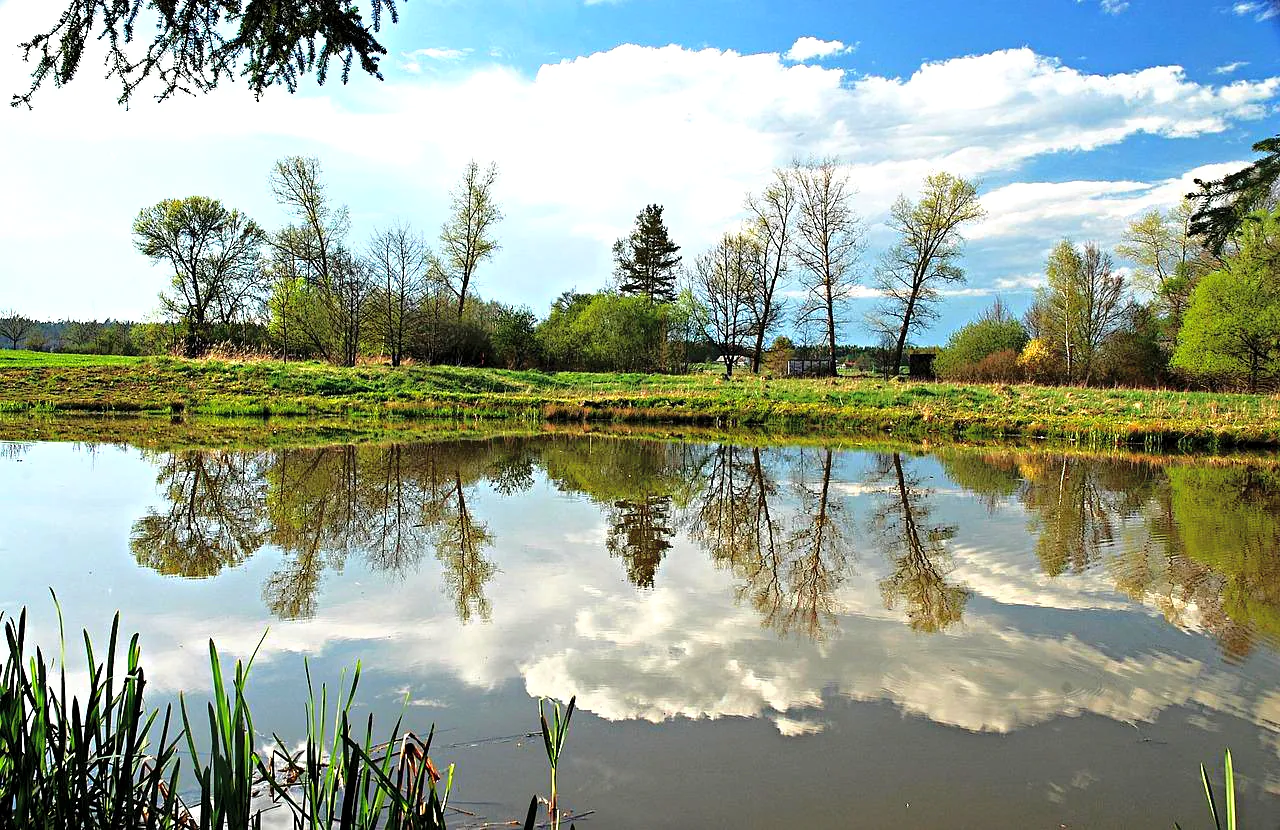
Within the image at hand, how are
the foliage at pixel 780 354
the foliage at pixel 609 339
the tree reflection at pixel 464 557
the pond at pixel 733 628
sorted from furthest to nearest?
the foliage at pixel 780 354 < the foliage at pixel 609 339 < the tree reflection at pixel 464 557 < the pond at pixel 733 628

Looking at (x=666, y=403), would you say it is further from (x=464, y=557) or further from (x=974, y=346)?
(x=974, y=346)

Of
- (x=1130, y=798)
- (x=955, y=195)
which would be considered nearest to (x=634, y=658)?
(x=1130, y=798)

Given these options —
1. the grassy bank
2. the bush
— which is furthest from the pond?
the bush

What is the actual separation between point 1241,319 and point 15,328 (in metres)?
60.2

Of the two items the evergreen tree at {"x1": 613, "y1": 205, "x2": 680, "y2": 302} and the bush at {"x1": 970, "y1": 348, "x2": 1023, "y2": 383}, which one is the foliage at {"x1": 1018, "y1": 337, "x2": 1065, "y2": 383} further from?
the evergreen tree at {"x1": 613, "y1": 205, "x2": 680, "y2": 302}

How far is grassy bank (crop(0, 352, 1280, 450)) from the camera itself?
1975 centimetres

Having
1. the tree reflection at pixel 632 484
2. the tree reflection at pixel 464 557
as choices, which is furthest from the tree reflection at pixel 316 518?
the tree reflection at pixel 632 484

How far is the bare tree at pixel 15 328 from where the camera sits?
43.7 meters

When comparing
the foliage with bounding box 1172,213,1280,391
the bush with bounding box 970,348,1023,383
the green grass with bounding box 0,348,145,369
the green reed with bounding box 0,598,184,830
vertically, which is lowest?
the green reed with bounding box 0,598,184,830

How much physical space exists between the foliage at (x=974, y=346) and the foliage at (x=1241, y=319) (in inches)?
304

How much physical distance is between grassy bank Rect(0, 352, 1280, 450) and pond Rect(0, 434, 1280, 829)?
1036 cm

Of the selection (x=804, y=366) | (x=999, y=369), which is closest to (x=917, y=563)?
(x=999, y=369)

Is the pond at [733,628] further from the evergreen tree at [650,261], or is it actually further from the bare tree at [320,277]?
the evergreen tree at [650,261]

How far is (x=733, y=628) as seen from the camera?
4719 mm
